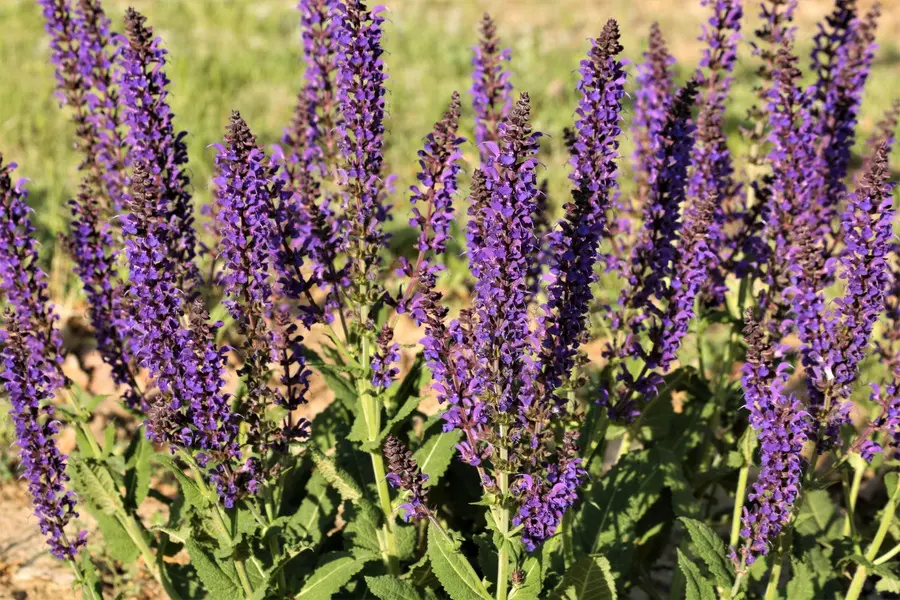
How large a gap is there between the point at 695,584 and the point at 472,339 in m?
1.67

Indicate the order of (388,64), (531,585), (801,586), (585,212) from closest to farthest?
(585,212), (531,585), (801,586), (388,64)

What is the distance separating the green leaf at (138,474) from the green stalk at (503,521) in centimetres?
209

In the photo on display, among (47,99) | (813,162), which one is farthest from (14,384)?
(47,99)

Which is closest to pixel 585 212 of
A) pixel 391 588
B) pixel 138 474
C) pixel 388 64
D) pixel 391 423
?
pixel 391 423

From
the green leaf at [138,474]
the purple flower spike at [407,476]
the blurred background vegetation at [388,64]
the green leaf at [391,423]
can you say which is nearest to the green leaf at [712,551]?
the purple flower spike at [407,476]

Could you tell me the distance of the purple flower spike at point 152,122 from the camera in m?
4.46

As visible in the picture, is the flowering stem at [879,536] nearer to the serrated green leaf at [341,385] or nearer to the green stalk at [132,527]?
the serrated green leaf at [341,385]

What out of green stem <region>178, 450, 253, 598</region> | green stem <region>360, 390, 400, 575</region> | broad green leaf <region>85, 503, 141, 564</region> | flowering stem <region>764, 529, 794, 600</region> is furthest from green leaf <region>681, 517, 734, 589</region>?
broad green leaf <region>85, 503, 141, 564</region>

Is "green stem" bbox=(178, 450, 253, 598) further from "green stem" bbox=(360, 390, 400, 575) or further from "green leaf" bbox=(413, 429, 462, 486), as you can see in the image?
"green leaf" bbox=(413, 429, 462, 486)

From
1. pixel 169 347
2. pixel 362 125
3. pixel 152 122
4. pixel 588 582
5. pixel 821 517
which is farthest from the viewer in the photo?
pixel 821 517

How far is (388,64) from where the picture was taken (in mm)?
8117

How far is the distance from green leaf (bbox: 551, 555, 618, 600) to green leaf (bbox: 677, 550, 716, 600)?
0.32 meters

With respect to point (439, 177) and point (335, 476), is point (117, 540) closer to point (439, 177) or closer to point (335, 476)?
point (335, 476)

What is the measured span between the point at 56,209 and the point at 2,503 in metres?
3.90
